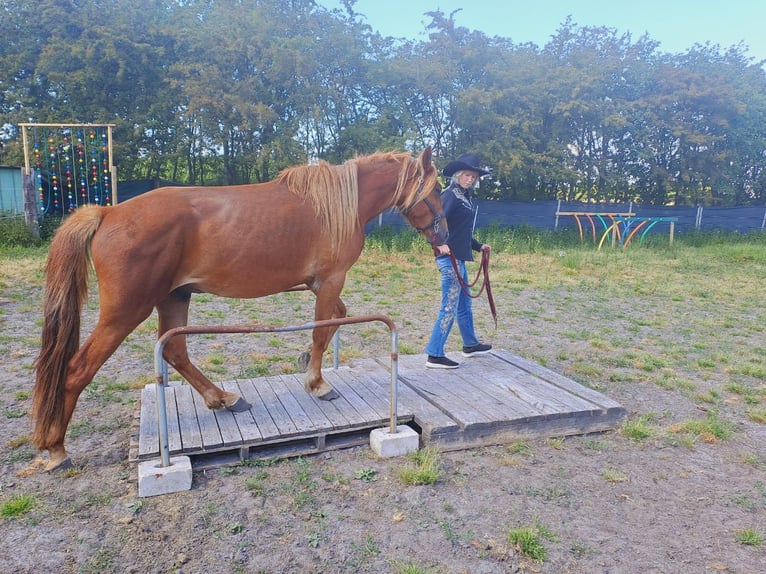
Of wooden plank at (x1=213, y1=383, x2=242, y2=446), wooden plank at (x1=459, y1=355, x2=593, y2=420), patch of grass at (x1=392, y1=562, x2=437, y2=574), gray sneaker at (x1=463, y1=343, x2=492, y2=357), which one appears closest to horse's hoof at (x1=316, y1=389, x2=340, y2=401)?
wooden plank at (x1=213, y1=383, x2=242, y2=446)

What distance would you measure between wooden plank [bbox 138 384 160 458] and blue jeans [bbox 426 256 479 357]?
7.91 ft

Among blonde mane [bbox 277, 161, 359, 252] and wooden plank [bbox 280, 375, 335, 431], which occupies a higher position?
blonde mane [bbox 277, 161, 359, 252]

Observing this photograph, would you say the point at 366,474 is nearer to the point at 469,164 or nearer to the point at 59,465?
the point at 59,465

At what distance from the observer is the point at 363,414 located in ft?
11.7

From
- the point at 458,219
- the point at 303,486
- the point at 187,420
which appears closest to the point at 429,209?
the point at 458,219

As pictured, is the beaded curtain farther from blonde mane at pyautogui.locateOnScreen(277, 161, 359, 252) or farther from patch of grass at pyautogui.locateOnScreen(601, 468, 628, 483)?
patch of grass at pyautogui.locateOnScreen(601, 468, 628, 483)

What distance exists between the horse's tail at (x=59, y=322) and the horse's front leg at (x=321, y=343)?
1493mm

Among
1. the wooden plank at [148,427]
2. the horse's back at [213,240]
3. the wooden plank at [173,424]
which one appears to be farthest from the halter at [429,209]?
the wooden plank at [148,427]

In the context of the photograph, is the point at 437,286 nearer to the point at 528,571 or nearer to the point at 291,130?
the point at 528,571

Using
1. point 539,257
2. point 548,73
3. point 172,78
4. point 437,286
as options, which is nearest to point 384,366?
point 437,286

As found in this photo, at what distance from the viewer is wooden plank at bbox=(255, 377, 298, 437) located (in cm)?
325

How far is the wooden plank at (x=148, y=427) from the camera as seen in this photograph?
301 centimetres

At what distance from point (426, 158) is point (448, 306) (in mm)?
1351

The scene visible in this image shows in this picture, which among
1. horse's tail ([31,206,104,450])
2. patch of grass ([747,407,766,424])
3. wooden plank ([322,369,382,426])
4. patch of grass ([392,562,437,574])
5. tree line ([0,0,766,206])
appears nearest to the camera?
patch of grass ([392,562,437,574])
